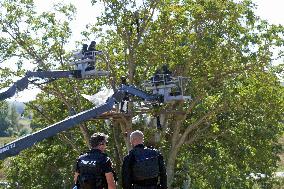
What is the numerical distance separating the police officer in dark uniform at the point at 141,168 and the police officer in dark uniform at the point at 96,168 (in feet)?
0.73

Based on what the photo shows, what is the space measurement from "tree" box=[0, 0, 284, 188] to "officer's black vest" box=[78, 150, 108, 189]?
42.9ft

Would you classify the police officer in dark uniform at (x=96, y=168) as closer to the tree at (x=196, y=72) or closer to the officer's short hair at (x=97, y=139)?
the officer's short hair at (x=97, y=139)

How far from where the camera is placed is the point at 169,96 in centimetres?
1286

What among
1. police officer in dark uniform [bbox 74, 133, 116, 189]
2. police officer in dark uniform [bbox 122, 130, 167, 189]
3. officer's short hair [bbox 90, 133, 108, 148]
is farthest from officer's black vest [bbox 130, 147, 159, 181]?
officer's short hair [bbox 90, 133, 108, 148]

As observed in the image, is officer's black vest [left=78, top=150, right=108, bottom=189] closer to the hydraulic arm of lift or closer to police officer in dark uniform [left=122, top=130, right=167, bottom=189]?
police officer in dark uniform [left=122, top=130, right=167, bottom=189]

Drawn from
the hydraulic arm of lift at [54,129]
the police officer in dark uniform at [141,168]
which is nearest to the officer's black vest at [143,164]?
the police officer in dark uniform at [141,168]

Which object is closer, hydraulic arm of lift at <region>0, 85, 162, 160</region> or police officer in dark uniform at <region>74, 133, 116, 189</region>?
police officer in dark uniform at <region>74, 133, 116, 189</region>

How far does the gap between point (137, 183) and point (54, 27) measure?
57.9 feet

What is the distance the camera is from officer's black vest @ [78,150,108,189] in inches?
284

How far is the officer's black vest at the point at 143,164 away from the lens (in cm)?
730

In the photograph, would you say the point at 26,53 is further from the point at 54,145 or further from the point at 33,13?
the point at 54,145

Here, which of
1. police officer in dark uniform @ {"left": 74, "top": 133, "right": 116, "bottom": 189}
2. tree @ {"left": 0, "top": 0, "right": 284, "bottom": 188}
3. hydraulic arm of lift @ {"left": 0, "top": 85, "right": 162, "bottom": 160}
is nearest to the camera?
police officer in dark uniform @ {"left": 74, "top": 133, "right": 116, "bottom": 189}

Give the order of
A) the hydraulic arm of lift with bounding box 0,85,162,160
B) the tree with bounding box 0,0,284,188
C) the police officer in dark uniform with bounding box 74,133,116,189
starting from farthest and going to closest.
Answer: the tree with bounding box 0,0,284,188 → the hydraulic arm of lift with bounding box 0,85,162,160 → the police officer in dark uniform with bounding box 74,133,116,189

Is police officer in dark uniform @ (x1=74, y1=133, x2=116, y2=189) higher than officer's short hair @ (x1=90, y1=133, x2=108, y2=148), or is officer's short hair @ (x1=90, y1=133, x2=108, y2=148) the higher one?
officer's short hair @ (x1=90, y1=133, x2=108, y2=148)
